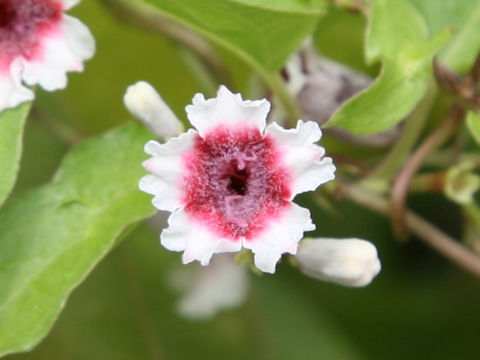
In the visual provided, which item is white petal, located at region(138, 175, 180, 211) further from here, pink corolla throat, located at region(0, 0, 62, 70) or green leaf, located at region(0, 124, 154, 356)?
pink corolla throat, located at region(0, 0, 62, 70)

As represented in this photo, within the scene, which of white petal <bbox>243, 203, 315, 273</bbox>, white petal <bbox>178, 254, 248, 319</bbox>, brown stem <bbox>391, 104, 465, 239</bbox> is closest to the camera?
white petal <bbox>243, 203, 315, 273</bbox>

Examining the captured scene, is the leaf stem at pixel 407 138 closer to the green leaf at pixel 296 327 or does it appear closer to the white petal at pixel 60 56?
the white petal at pixel 60 56

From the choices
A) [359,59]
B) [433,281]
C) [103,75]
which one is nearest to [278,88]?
[359,59]

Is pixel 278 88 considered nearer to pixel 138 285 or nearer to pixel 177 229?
pixel 177 229

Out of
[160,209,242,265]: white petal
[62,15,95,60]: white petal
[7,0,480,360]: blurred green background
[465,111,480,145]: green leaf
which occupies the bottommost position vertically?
[7,0,480,360]: blurred green background

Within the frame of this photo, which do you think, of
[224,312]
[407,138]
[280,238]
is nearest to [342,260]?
[280,238]

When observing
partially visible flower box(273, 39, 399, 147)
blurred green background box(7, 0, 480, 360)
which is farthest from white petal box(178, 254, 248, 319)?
partially visible flower box(273, 39, 399, 147)

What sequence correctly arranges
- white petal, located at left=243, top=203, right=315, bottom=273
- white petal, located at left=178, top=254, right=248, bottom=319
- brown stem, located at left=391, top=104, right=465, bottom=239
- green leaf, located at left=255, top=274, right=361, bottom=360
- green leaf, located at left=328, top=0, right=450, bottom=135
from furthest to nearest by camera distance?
green leaf, located at left=255, top=274, right=361, bottom=360
white petal, located at left=178, top=254, right=248, bottom=319
brown stem, located at left=391, top=104, right=465, bottom=239
green leaf, located at left=328, top=0, right=450, bottom=135
white petal, located at left=243, top=203, right=315, bottom=273

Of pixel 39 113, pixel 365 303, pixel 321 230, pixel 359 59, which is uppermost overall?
pixel 359 59

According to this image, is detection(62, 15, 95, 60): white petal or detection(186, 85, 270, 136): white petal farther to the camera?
detection(62, 15, 95, 60): white petal
